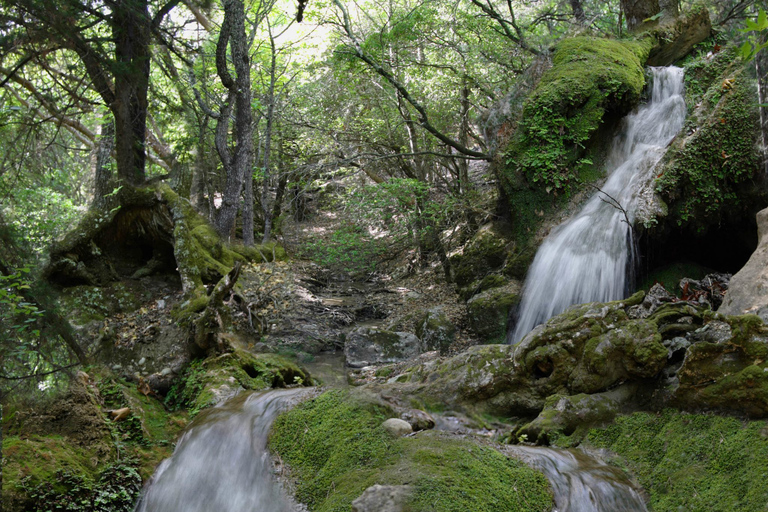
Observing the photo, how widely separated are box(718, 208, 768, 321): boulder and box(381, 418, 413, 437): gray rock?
10.8ft

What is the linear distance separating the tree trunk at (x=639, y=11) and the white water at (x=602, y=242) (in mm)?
3256

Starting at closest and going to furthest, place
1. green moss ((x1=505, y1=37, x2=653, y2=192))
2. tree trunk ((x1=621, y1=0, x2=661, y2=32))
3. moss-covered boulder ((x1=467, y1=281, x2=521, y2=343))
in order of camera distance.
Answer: moss-covered boulder ((x1=467, y1=281, x2=521, y2=343))
green moss ((x1=505, y1=37, x2=653, y2=192))
tree trunk ((x1=621, y1=0, x2=661, y2=32))

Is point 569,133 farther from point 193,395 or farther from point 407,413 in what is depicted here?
point 193,395

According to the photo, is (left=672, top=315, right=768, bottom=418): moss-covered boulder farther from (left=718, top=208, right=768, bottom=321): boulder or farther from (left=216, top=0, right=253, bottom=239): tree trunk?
(left=216, top=0, right=253, bottom=239): tree trunk

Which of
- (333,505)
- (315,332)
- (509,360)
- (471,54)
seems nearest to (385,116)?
(471,54)

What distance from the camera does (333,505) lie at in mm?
2957

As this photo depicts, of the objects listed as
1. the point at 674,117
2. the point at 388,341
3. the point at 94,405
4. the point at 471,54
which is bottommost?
the point at 388,341

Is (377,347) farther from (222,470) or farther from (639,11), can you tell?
(639,11)

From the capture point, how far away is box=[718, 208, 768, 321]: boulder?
15.6 ft

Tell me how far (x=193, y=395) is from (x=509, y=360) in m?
3.67

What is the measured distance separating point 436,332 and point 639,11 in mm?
9448

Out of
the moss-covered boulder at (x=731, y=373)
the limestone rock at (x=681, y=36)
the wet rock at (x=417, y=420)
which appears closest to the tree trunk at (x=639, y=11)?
the limestone rock at (x=681, y=36)

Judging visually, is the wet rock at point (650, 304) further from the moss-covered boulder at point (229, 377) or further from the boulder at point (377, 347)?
the moss-covered boulder at point (229, 377)

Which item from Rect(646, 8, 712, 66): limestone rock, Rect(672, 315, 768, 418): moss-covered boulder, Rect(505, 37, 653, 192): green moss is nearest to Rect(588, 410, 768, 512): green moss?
Rect(672, 315, 768, 418): moss-covered boulder
